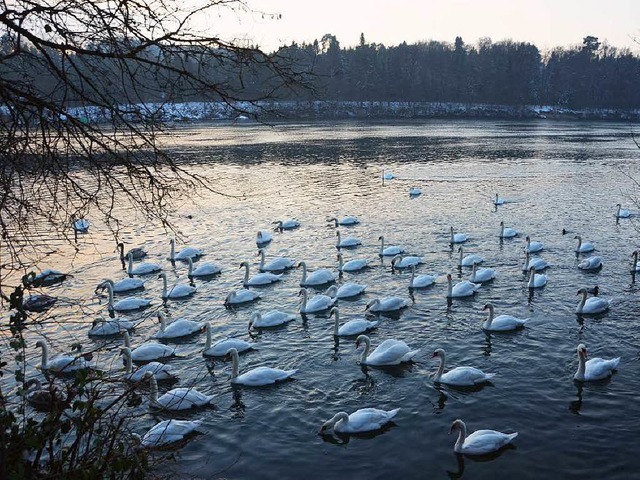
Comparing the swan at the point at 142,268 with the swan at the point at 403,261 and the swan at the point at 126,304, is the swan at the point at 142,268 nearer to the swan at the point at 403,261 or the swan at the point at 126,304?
the swan at the point at 126,304

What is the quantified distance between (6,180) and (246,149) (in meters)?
63.0

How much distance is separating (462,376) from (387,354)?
2.05 metres

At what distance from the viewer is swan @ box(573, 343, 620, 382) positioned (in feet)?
45.8

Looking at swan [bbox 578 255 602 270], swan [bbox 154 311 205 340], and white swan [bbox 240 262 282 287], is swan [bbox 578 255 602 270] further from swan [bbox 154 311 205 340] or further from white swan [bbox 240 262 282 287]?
→ swan [bbox 154 311 205 340]

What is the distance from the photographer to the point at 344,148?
67188 mm

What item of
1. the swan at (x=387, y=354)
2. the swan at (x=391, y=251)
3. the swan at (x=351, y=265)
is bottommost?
the swan at (x=387, y=354)

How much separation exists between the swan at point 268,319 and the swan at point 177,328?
5.23 ft

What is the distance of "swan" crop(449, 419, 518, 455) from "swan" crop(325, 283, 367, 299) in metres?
9.11

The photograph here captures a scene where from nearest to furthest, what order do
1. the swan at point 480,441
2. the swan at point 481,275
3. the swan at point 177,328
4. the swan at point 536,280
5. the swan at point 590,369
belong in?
1. the swan at point 480,441
2. the swan at point 590,369
3. the swan at point 177,328
4. the swan at point 536,280
5. the swan at point 481,275

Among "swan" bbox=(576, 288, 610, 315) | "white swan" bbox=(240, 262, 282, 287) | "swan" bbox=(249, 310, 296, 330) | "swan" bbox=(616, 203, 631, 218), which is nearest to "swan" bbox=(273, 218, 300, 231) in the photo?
"white swan" bbox=(240, 262, 282, 287)

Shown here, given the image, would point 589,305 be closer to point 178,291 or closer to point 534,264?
point 534,264

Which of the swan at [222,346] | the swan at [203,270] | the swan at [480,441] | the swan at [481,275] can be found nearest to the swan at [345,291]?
the swan at [481,275]

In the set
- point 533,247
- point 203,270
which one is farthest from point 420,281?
point 203,270

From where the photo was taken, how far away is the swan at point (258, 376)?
46.5ft
